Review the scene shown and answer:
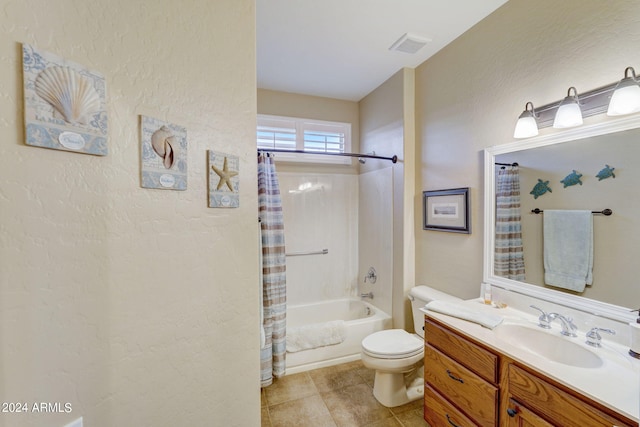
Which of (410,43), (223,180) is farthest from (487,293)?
(410,43)

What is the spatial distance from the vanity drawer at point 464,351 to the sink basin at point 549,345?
167 mm

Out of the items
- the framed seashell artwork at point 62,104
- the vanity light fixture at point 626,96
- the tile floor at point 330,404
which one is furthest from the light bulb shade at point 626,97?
the tile floor at point 330,404

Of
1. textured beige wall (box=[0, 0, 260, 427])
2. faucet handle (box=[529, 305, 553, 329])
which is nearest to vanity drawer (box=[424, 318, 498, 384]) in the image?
faucet handle (box=[529, 305, 553, 329])

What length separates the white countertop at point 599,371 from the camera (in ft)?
3.04

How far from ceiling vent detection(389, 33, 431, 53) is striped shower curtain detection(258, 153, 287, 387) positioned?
136cm

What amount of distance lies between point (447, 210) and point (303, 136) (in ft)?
5.85

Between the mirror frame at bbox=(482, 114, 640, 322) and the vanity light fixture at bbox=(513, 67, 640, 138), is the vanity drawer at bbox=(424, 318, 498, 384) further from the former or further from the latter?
the vanity light fixture at bbox=(513, 67, 640, 138)

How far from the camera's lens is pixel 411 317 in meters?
2.57

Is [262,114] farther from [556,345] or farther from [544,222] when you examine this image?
[556,345]

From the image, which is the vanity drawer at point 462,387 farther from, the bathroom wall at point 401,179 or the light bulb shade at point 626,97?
the light bulb shade at point 626,97

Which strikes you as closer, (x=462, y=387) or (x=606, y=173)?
(x=606, y=173)

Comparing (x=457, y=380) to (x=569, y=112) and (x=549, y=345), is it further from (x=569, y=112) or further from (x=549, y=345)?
(x=569, y=112)

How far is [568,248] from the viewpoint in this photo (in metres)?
1.46

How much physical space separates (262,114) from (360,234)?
5.86 ft
